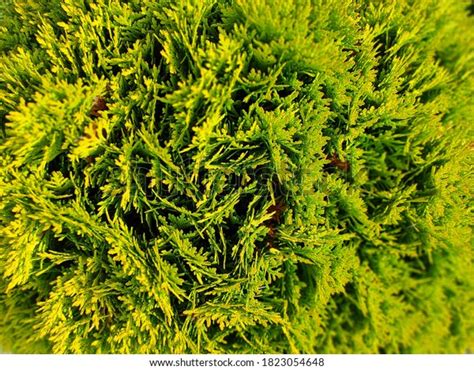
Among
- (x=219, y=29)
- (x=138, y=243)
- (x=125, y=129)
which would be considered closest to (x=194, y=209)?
(x=138, y=243)

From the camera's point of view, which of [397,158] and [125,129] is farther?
[397,158]

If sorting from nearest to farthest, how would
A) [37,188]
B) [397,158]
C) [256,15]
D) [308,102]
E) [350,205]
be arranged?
[256,15] < [37,188] < [308,102] < [350,205] < [397,158]

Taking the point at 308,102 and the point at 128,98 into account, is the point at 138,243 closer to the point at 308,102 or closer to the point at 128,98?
the point at 128,98
